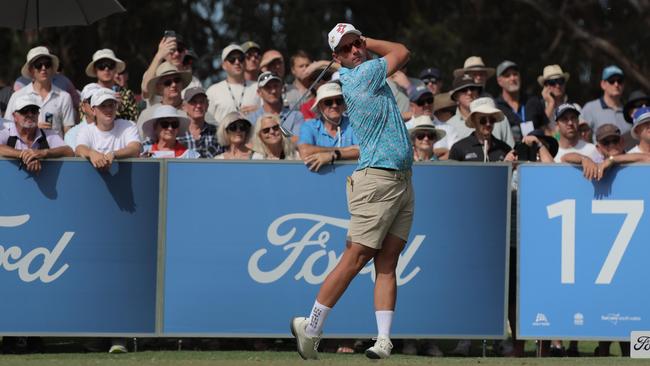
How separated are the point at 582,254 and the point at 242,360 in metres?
2.82

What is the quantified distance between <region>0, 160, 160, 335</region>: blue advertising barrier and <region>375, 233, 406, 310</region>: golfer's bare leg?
2.33 metres

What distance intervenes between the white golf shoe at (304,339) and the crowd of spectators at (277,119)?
174 centimetres

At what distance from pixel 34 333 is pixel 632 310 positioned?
456 cm

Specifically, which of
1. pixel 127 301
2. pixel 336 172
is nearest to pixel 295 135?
pixel 336 172

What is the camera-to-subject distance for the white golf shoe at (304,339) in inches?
383

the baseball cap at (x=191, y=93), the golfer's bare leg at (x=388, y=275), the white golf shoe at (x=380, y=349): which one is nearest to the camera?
the white golf shoe at (x=380, y=349)

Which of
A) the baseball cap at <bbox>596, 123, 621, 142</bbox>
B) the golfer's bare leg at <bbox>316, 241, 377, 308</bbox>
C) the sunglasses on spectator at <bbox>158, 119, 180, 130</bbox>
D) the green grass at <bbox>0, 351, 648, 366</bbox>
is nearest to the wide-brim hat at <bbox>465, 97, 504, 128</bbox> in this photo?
the baseball cap at <bbox>596, 123, 621, 142</bbox>

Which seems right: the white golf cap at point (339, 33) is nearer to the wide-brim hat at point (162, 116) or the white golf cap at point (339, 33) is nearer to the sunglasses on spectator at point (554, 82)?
the wide-brim hat at point (162, 116)

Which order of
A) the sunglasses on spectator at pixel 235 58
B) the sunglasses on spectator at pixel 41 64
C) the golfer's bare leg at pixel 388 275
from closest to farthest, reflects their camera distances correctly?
the golfer's bare leg at pixel 388 275 → the sunglasses on spectator at pixel 41 64 → the sunglasses on spectator at pixel 235 58

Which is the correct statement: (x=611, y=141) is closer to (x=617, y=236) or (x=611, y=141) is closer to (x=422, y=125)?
(x=617, y=236)

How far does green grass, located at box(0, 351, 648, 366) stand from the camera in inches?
377

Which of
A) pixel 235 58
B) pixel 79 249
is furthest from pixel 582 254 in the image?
pixel 235 58

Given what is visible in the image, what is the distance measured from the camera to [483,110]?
41.1ft

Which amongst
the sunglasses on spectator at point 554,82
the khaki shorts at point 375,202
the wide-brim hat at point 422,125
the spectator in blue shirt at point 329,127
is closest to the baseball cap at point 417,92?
the wide-brim hat at point 422,125
